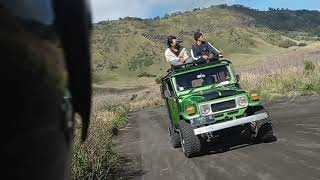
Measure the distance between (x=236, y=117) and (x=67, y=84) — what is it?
10.8 metres

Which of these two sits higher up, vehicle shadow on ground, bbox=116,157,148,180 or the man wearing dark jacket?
the man wearing dark jacket

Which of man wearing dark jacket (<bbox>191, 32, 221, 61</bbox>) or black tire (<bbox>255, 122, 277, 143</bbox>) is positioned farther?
man wearing dark jacket (<bbox>191, 32, 221, 61</bbox>)

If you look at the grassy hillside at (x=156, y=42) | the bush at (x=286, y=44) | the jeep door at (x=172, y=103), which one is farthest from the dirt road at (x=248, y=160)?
the bush at (x=286, y=44)

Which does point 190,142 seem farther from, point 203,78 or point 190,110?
point 203,78

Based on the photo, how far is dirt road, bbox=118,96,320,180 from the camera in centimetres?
862

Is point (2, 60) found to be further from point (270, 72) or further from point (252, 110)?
point (270, 72)

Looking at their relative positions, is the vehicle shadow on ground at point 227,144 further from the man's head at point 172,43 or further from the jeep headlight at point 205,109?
the man's head at point 172,43

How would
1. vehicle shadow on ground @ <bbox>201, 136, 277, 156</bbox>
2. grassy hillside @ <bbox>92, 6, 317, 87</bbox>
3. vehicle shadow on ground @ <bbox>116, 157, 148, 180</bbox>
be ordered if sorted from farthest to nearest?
grassy hillside @ <bbox>92, 6, 317, 87</bbox> → vehicle shadow on ground @ <bbox>201, 136, 277, 156</bbox> → vehicle shadow on ground @ <bbox>116, 157, 148, 180</bbox>

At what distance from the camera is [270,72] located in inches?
1217

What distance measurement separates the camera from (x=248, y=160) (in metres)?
9.99

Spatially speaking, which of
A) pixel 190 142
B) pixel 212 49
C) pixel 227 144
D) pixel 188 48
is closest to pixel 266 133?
pixel 227 144

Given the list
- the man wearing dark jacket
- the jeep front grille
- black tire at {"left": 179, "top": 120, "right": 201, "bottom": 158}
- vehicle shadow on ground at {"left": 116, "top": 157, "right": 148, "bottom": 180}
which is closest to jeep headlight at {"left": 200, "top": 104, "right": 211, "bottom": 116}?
the jeep front grille

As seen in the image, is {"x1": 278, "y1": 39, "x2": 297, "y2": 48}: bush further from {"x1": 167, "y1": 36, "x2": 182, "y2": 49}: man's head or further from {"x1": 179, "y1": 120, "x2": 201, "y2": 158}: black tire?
{"x1": 179, "y1": 120, "x2": 201, "y2": 158}: black tire

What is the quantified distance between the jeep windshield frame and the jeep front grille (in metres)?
0.85
